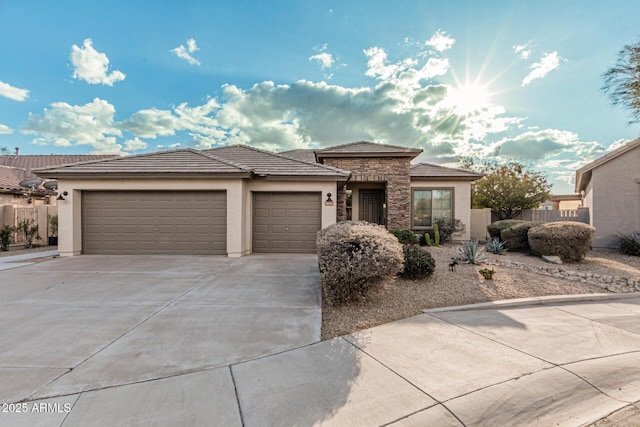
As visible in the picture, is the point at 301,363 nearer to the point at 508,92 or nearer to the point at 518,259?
the point at 518,259

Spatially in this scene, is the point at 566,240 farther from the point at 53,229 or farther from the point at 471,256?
the point at 53,229

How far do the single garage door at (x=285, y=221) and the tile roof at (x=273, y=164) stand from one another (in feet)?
2.68

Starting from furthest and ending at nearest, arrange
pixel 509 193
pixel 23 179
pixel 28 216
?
pixel 23 179
pixel 509 193
pixel 28 216

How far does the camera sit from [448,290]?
18.5 ft

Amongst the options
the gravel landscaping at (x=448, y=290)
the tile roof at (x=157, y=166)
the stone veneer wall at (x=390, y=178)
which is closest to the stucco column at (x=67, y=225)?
the tile roof at (x=157, y=166)

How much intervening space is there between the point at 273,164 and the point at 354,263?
752 centimetres

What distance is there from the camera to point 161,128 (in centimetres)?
1970

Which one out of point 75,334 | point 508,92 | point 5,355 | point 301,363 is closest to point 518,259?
point 508,92

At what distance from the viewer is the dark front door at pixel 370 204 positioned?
1422 cm

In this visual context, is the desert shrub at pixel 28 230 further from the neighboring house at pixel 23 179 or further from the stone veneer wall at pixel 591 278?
the stone veneer wall at pixel 591 278

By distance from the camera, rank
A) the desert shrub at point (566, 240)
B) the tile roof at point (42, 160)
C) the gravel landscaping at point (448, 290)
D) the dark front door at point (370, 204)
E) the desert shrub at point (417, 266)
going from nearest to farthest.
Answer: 1. the gravel landscaping at point (448, 290)
2. the desert shrub at point (417, 266)
3. the desert shrub at point (566, 240)
4. the dark front door at point (370, 204)
5. the tile roof at point (42, 160)

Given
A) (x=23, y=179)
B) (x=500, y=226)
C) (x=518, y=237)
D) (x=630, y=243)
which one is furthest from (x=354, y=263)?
(x=23, y=179)

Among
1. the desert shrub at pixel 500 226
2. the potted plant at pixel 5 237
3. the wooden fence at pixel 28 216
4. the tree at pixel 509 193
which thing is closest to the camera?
the potted plant at pixel 5 237

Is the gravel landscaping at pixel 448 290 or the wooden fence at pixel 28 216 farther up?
the wooden fence at pixel 28 216
